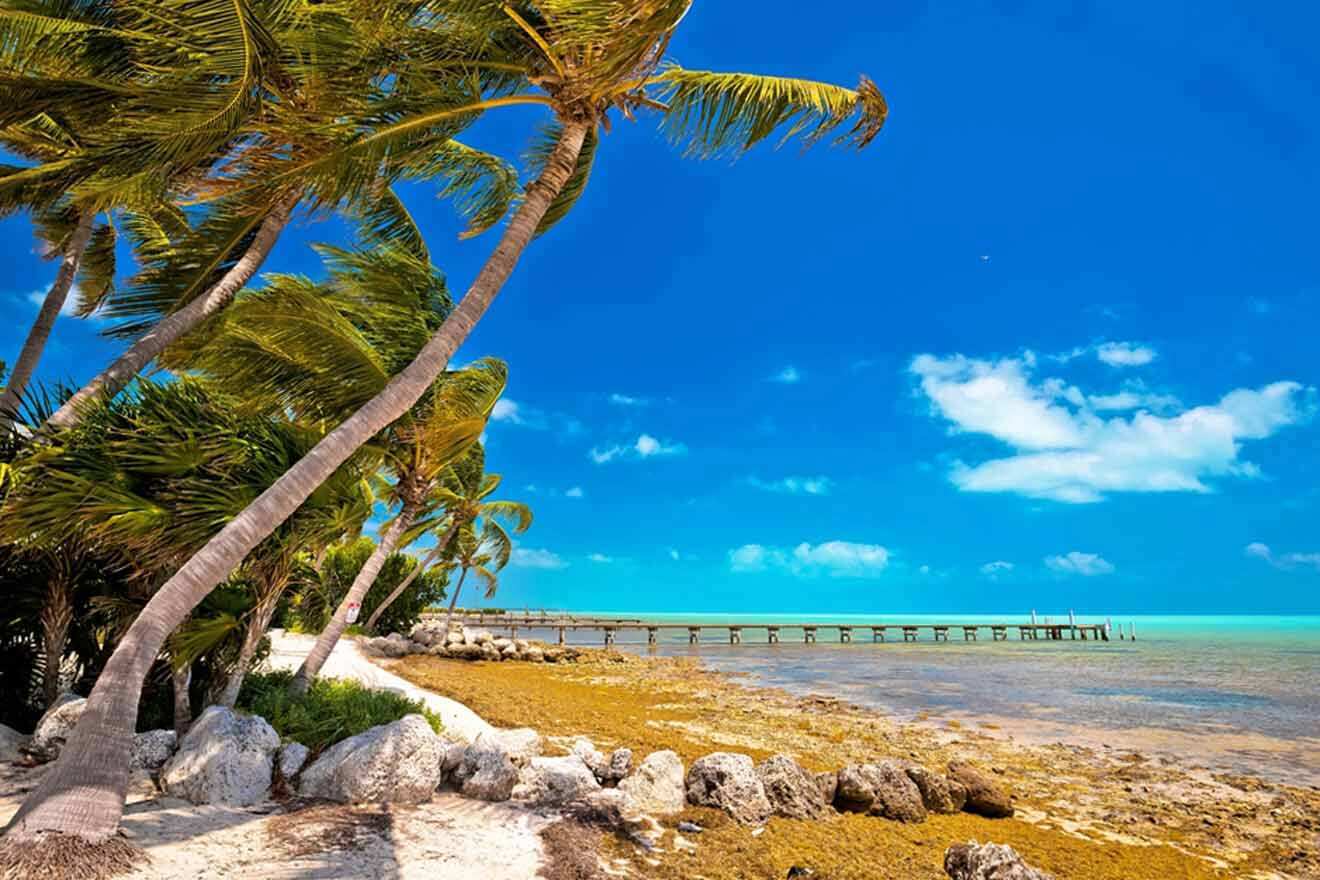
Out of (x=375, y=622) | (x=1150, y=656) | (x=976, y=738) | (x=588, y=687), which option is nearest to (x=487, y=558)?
(x=375, y=622)

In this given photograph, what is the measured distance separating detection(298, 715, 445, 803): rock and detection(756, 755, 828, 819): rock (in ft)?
10.6

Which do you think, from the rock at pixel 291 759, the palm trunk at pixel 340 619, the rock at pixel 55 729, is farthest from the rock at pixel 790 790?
the rock at pixel 55 729

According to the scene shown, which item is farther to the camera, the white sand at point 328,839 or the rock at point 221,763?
the rock at point 221,763

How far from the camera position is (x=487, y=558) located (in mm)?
31547

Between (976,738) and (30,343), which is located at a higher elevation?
(30,343)

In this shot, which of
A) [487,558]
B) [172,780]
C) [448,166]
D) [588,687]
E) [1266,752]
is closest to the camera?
[172,780]

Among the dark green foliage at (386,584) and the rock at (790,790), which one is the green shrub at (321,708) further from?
the dark green foliage at (386,584)

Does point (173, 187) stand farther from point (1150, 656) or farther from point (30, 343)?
point (1150, 656)

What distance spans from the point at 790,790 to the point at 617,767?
182cm

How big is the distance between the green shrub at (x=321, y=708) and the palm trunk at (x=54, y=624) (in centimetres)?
185

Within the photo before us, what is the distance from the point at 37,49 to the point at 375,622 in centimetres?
2588

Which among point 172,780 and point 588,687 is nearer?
point 172,780

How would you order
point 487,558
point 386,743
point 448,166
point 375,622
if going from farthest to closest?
point 487,558 < point 375,622 < point 448,166 < point 386,743

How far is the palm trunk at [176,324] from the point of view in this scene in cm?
761
